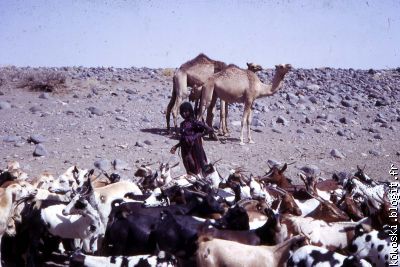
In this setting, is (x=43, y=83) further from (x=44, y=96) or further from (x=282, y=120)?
(x=282, y=120)

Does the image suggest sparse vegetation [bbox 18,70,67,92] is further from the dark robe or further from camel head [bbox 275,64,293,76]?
the dark robe

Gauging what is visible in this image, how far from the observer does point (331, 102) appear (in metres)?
21.3

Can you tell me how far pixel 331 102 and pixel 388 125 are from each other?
344 cm

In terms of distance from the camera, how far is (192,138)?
885 cm

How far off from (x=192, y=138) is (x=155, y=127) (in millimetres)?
6487

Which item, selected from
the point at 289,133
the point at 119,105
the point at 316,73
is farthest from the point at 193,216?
the point at 316,73

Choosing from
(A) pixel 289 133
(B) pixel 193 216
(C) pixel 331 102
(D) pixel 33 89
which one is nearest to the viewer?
(B) pixel 193 216

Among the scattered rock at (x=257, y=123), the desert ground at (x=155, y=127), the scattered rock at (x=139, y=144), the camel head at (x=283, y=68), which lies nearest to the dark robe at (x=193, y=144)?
the desert ground at (x=155, y=127)

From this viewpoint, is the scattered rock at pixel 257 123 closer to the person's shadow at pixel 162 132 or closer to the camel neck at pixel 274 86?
the camel neck at pixel 274 86

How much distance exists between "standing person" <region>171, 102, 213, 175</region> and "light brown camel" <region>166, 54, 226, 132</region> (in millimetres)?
5415

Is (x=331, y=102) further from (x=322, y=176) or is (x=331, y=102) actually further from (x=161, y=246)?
(x=161, y=246)

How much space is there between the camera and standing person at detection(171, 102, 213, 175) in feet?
28.8

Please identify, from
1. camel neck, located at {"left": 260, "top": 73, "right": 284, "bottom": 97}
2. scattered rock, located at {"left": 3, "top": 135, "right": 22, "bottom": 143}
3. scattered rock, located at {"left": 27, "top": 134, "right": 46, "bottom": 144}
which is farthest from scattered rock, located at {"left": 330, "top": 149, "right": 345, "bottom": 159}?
scattered rock, located at {"left": 3, "top": 135, "right": 22, "bottom": 143}

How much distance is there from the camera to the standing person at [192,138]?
28.8 feet
